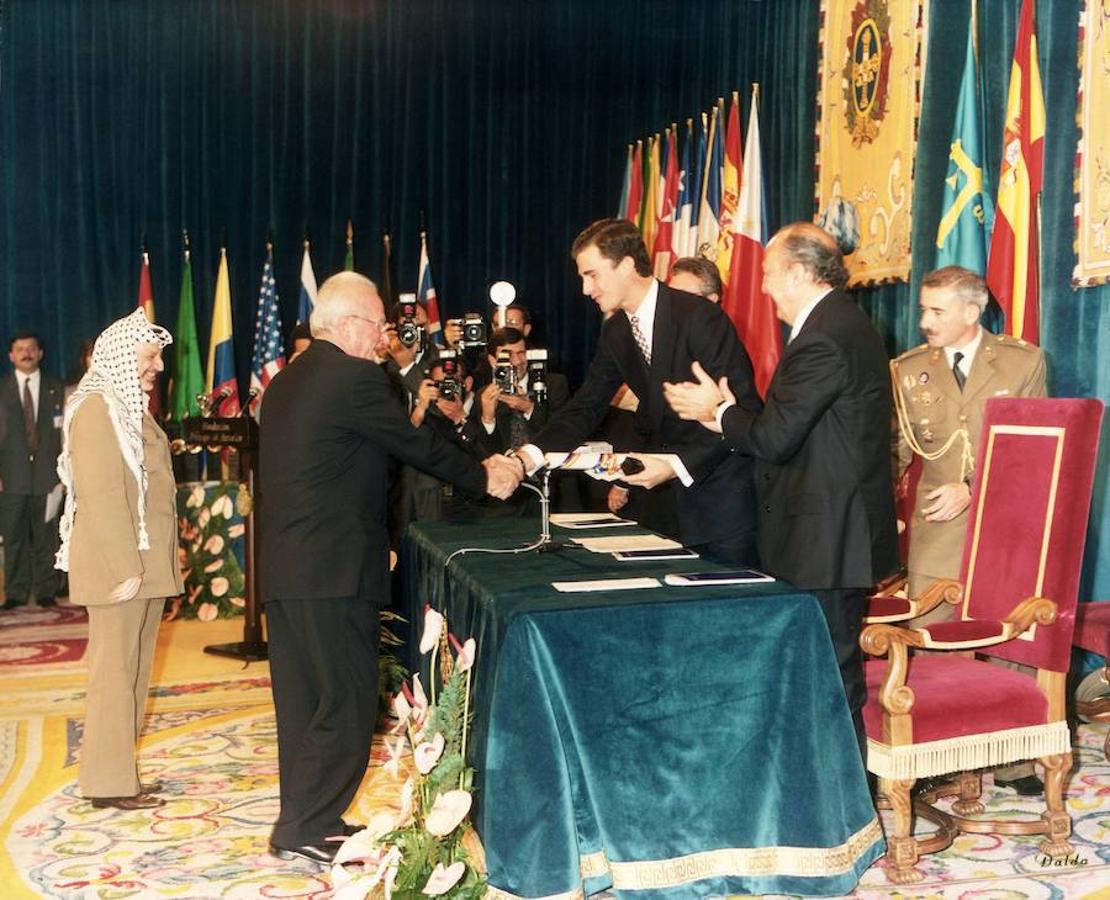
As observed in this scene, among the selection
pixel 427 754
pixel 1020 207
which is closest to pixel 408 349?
pixel 1020 207

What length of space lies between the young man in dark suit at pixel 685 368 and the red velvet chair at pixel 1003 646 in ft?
2.02

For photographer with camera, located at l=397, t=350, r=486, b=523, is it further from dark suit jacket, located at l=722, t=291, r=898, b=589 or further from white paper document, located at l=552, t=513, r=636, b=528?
dark suit jacket, located at l=722, t=291, r=898, b=589

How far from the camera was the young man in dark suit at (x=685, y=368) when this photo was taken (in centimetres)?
360

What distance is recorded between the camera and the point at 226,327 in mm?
8227

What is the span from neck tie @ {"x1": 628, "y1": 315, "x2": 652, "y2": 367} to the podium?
8.21 feet

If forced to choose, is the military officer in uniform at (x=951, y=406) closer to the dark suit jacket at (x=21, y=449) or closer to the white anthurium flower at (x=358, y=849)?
the white anthurium flower at (x=358, y=849)

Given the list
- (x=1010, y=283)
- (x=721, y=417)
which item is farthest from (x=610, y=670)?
(x=1010, y=283)

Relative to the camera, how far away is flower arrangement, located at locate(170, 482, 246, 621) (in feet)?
22.9

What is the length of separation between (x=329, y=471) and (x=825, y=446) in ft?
4.31

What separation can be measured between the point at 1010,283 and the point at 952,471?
1.31 meters

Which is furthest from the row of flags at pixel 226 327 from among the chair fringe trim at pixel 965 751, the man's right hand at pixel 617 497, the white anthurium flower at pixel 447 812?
the white anthurium flower at pixel 447 812

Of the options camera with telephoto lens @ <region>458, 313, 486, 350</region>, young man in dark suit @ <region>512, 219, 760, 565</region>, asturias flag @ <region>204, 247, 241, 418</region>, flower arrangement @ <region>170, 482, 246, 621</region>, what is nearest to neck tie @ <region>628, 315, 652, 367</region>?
young man in dark suit @ <region>512, 219, 760, 565</region>

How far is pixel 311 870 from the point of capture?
3.29 meters

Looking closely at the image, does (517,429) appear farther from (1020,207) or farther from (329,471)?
(1020,207)
